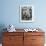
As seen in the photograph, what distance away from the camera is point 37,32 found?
3609 mm

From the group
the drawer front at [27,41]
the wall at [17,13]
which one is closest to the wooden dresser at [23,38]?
the drawer front at [27,41]

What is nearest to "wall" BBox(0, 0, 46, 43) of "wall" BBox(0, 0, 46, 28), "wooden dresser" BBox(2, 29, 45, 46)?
"wall" BBox(0, 0, 46, 28)

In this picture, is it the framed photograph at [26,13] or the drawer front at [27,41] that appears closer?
the drawer front at [27,41]

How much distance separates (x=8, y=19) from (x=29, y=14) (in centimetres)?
70

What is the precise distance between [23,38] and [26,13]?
2.91ft

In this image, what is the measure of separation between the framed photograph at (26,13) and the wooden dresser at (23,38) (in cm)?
63

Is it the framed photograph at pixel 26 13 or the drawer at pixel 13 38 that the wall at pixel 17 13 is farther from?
the drawer at pixel 13 38

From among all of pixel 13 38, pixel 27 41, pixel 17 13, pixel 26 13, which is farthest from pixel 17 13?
pixel 27 41

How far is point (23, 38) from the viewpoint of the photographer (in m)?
3.62

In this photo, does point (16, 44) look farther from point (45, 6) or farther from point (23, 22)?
point (45, 6)

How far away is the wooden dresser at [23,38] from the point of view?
3605mm

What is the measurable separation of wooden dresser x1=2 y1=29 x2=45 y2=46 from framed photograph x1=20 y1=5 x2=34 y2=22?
0.63 m

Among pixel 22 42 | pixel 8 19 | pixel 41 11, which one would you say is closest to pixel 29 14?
pixel 41 11

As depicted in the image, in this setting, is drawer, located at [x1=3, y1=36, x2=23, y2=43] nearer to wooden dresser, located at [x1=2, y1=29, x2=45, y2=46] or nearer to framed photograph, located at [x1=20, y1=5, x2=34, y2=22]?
wooden dresser, located at [x1=2, y1=29, x2=45, y2=46]
